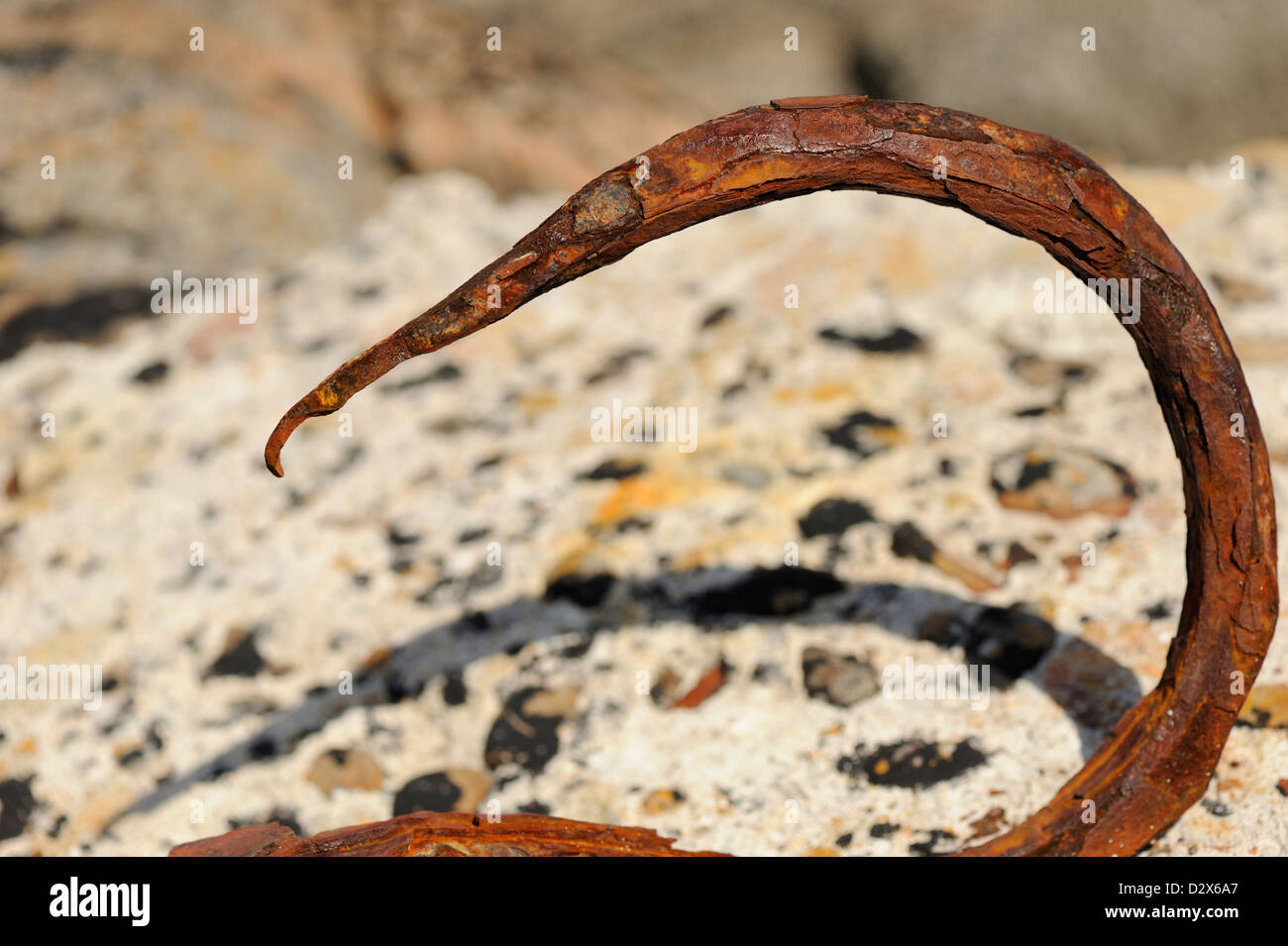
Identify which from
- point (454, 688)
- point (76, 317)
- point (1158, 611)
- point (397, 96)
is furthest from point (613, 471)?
point (397, 96)

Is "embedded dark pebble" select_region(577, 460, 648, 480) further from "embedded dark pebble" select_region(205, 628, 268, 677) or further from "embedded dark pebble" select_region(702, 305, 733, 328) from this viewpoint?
"embedded dark pebble" select_region(205, 628, 268, 677)

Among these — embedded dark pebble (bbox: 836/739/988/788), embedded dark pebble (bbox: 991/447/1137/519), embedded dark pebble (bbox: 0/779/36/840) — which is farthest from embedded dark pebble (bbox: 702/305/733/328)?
embedded dark pebble (bbox: 0/779/36/840)

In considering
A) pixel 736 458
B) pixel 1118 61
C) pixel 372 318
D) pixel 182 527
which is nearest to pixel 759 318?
pixel 736 458

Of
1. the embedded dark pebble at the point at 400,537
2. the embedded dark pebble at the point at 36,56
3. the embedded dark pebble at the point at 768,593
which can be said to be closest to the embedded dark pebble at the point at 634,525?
the embedded dark pebble at the point at 768,593

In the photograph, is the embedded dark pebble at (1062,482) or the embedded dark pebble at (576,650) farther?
the embedded dark pebble at (1062,482)

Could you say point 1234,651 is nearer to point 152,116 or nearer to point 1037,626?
point 1037,626

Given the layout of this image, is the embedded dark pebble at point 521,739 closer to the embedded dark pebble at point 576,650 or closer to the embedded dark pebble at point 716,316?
the embedded dark pebble at point 576,650
